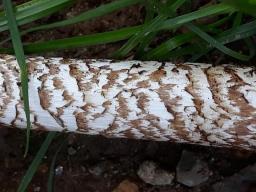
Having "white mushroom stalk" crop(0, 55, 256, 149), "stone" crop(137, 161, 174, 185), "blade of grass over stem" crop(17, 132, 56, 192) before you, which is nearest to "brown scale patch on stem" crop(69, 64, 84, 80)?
"white mushroom stalk" crop(0, 55, 256, 149)

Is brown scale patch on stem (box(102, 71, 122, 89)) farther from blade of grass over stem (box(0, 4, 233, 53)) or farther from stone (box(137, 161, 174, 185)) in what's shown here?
stone (box(137, 161, 174, 185))

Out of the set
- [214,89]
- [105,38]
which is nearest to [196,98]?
[214,89]

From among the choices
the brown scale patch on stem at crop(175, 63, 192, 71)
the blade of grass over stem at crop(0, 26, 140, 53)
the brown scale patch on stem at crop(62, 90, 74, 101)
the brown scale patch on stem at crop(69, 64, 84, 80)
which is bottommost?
the brown scale patch on stem at crop(62, 90, 74, 101)

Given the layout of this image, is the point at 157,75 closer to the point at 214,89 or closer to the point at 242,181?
the point at 214,89

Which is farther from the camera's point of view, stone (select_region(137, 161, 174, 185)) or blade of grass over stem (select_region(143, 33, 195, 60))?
stone (select_region(137, 161, 174, 185))

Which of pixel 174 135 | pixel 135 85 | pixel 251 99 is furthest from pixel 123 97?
pixel 251 99

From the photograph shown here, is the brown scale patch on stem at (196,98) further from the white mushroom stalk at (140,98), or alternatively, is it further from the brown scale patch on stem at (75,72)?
the brown scale patch on stem at (75,72)
